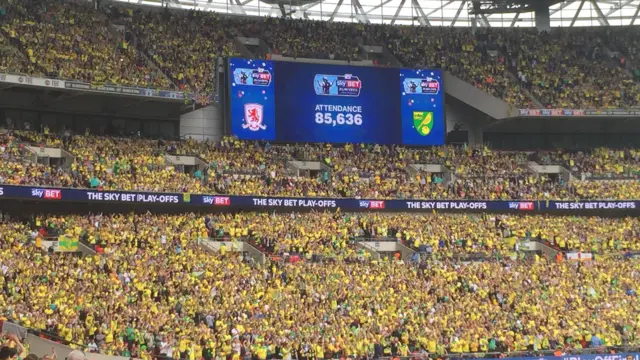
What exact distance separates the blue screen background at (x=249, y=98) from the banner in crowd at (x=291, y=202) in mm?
4834

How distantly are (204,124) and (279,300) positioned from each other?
46.8ft

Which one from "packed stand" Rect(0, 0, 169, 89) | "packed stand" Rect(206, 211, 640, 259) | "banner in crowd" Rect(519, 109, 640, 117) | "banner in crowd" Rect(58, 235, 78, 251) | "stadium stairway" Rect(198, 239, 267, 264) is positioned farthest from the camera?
"banner in crowd" Rect(519, 109, 640, 117)

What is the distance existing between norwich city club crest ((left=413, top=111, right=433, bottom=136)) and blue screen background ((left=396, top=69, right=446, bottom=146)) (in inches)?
6.1

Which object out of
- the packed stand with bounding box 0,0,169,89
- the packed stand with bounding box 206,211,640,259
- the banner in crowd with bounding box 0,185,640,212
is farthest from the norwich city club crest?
the packed stand with bounding box 0,0,169,89


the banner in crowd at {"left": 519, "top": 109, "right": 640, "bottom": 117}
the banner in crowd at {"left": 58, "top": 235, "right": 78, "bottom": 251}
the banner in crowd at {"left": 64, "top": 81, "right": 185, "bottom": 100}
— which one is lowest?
the banner in crowd at {"left": 58, "top": 235, "right": 78, "bottom": 251}

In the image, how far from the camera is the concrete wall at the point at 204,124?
45.2m

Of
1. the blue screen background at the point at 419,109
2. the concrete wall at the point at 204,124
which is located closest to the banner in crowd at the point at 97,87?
the concrete wall at the point at 204,124

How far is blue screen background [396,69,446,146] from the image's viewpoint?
157ft

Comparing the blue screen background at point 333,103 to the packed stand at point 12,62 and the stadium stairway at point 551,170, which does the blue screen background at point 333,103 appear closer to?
the stadium stairway at point 551,170

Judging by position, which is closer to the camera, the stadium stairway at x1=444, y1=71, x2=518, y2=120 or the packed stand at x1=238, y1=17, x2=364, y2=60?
the packed stand at x1=238, y1=17, x2=364, y2=60

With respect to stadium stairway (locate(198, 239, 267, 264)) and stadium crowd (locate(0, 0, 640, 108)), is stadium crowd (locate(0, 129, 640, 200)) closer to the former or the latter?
stadium stairway (locate(198, 239, 267, 264))

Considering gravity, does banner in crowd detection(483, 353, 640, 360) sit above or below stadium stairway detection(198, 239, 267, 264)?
below

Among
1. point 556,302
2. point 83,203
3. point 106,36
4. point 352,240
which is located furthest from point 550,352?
point 106,36

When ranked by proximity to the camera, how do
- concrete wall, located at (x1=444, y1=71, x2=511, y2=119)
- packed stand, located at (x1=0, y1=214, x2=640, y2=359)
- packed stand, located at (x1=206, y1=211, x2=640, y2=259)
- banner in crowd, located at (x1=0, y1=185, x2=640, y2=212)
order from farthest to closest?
concrete wall, located at (x1=444, y1=71, x2=511, y2=119) → packed stand, located at (x1=206, y1=211, x2=640, y2=259) → banner in crowd, located at (x1=0, y1=185, x2=640, y2=212) → packed stand, located at (x1=0, y1=214, x2=640, y2=359)
